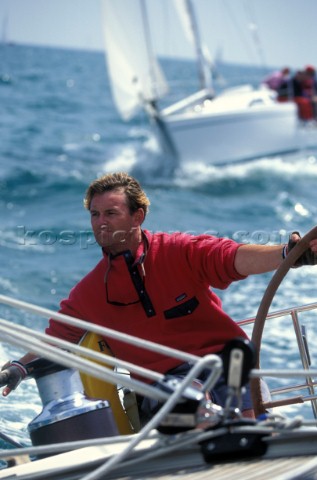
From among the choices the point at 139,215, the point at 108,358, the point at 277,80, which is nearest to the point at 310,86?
the point at 277,80

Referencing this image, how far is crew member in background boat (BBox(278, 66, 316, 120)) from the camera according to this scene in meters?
15.8

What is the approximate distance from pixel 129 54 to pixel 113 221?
1280cm

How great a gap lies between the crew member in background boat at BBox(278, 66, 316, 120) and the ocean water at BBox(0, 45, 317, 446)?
0.82 metres

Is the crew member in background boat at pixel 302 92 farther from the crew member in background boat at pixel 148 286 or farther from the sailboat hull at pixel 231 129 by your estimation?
the crew member in background boat at pixel 148 286

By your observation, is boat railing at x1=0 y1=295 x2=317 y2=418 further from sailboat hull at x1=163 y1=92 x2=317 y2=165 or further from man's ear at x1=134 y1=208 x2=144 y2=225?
sailboat hull at x1=163 y1=92 x2=317 y2=165

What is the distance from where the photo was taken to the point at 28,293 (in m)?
6.93

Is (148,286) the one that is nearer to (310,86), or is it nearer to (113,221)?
(113,221)

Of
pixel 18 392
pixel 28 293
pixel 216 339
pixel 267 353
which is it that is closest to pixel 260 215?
pixel 28 293

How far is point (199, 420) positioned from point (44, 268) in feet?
19.6

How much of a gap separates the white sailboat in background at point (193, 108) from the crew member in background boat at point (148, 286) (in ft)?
35.4

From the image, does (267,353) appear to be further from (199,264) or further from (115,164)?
(115,164)

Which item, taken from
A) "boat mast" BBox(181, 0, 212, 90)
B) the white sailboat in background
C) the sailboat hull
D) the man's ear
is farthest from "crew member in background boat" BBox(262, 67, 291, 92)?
the man's ear

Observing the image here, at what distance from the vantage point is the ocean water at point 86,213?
6234 mm

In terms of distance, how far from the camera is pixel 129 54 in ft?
49.8
